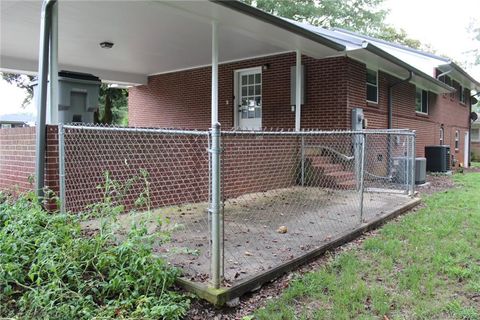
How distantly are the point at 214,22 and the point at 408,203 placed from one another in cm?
455

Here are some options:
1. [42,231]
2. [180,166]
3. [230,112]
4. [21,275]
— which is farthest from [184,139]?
[230,112]

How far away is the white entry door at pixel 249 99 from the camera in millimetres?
10367

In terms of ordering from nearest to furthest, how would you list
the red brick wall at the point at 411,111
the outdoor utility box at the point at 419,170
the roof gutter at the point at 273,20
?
the roof gutter at the point at 273,20 → the red brick wall at the point at 411,111 → the outdoor utility box at the point at 419,170

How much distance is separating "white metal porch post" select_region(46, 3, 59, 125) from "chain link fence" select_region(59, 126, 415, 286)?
310 mm

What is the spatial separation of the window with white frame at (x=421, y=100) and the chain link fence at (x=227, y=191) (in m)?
5.78

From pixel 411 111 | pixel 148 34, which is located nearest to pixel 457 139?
pixel 411 111

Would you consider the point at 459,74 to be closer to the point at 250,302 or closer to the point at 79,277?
the point at 250,302

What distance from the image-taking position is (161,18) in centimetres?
643

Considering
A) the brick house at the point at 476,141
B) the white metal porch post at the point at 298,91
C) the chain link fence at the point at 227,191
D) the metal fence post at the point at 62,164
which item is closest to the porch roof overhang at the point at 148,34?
the white metal porch post at the point at 298,91

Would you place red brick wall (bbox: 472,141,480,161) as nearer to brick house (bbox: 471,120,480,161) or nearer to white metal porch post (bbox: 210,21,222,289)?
brick house (bbox: 471,120,480,161)

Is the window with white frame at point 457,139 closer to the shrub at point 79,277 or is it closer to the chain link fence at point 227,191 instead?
the chain link fence at point 227,191

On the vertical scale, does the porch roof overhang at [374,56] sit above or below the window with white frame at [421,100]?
above

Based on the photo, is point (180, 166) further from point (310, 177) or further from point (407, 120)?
point (407, 120)

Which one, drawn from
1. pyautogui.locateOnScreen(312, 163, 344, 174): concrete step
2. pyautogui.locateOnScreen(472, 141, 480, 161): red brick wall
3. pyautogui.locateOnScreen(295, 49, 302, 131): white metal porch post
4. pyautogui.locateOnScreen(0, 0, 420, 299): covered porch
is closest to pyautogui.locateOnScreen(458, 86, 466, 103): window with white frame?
pyautogui.locateOnScreen(472, 141, 480, 161): red brick wall
